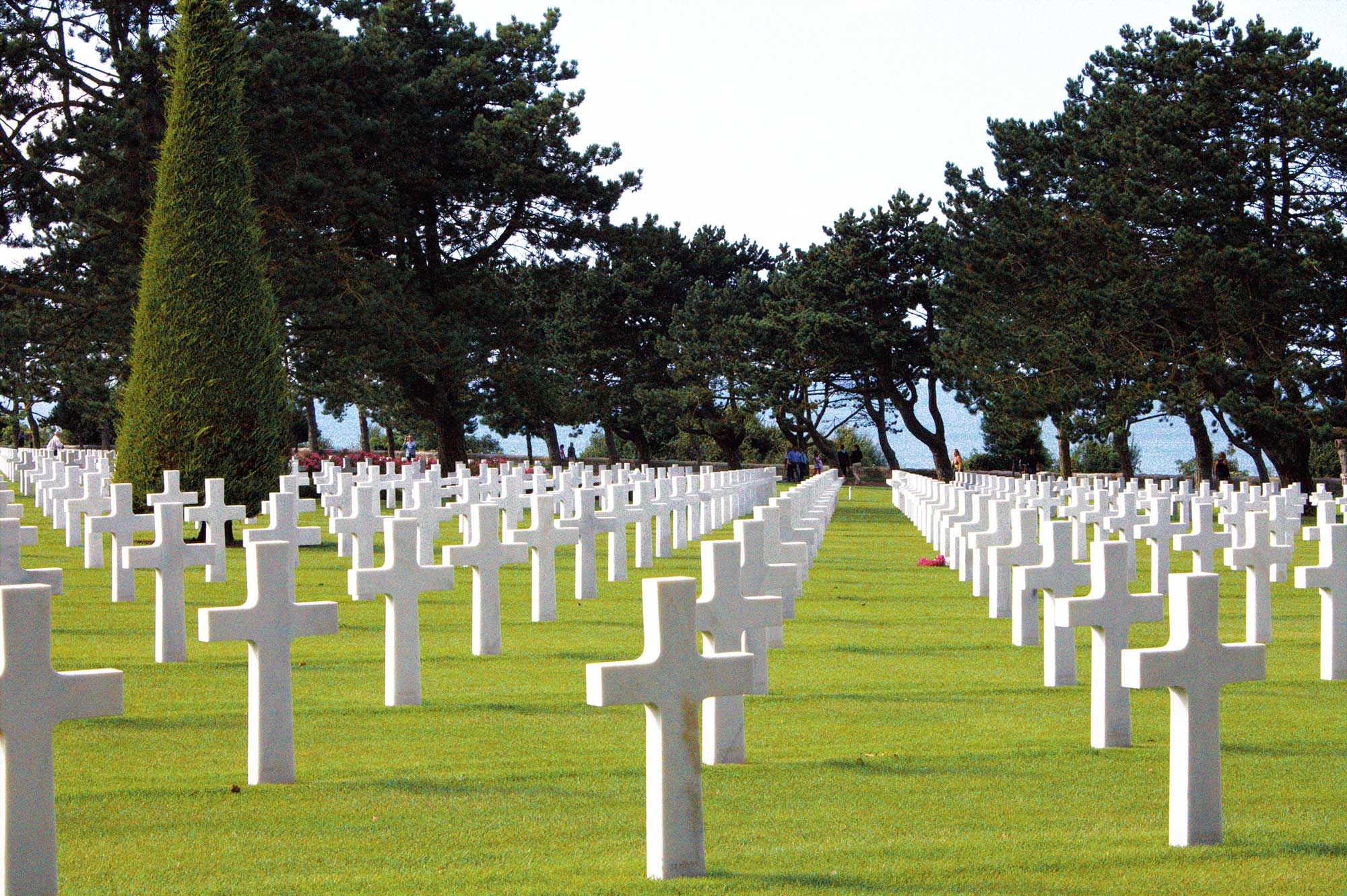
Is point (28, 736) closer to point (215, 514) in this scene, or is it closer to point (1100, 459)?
point (215, 514)

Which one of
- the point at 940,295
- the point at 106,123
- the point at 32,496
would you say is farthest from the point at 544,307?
the point at 106,123

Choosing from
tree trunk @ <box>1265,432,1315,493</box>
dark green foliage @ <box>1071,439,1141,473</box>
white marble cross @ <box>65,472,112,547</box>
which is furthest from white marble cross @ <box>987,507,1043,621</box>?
dark green foliage @ <box>1071,439,1141,473</box>

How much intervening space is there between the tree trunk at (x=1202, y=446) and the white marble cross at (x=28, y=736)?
1474 inches

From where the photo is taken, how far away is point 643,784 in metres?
5.11

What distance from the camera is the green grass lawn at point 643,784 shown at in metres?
4.05

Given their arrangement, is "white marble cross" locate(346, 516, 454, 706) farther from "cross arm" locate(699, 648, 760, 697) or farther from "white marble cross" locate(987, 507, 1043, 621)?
"white marble cross" locate(987, 507, 1043, 621)

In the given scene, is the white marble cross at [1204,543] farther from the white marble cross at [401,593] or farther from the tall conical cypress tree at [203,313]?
the tall conical cypress tree at [203,313]

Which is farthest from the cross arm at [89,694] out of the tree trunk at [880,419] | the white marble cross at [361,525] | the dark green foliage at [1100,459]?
the dark green foliage at [1100,459]

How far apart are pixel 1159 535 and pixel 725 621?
26.0ft

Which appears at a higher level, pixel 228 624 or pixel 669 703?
pixel 228 624

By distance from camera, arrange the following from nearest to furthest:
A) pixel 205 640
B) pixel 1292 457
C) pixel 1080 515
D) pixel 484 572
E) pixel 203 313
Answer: pixel 205 640, pixel 484 572, pixel 1080 515, pixel 203 313, pixel 1292 457

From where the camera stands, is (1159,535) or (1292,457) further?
(1292,457)

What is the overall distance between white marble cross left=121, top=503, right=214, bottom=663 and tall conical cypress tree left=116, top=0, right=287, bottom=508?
9.72 m

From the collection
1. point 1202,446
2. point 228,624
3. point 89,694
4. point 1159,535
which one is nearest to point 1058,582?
point 228,624
